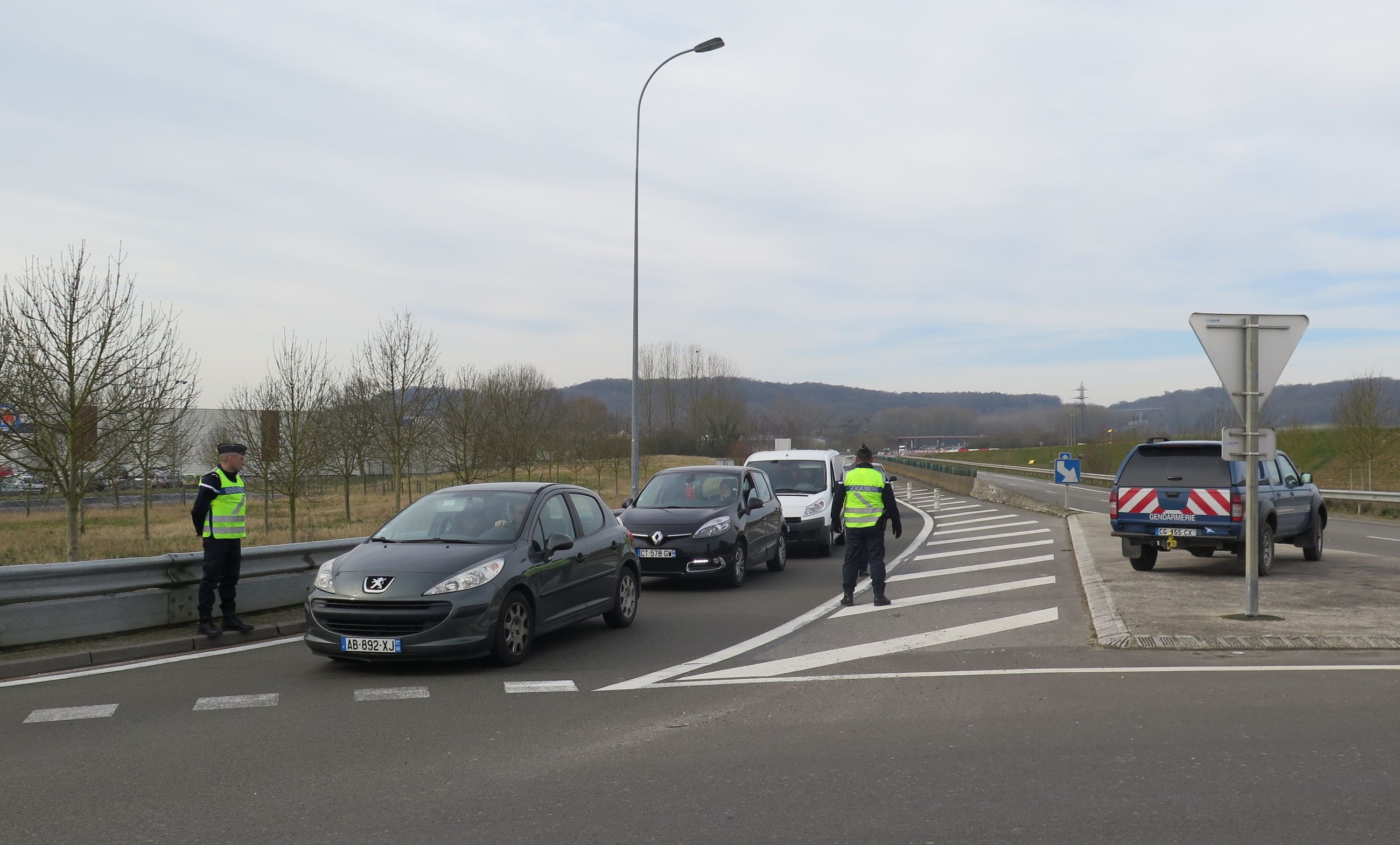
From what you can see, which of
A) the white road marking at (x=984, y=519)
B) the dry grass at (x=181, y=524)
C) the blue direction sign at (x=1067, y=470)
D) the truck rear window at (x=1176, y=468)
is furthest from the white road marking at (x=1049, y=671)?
the white road marking at (x=984, y=519)

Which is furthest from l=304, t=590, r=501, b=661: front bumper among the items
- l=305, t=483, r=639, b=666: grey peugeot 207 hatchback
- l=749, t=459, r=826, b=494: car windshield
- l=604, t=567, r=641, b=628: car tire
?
l=749, t=459, r=826, b=494: car windshield

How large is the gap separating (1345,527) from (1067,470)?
708cm

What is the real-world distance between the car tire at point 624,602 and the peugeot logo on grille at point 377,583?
9.16ft

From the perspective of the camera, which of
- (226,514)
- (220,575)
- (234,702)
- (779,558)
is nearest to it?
(234,702)

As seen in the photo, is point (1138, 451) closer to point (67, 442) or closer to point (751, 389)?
point (67, 442)

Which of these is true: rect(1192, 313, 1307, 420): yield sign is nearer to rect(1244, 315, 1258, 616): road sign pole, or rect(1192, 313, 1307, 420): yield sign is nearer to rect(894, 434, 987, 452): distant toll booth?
rect(1244, 315, 1258, 616): road sign pole

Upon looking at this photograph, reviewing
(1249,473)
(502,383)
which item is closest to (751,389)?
(502,383)

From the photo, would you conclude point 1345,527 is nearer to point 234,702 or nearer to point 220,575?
point 220,575

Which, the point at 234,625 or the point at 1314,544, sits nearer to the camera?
the point at 234,625

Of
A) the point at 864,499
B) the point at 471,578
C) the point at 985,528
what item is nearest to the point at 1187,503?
the point at 864,499

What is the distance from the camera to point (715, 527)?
47.7 feet

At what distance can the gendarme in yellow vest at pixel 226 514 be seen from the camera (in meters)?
10.1

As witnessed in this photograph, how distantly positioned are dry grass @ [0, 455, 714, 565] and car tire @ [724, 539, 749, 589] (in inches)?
405

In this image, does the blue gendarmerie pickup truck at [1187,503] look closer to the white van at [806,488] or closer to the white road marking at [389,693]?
the white van at [806,488]
